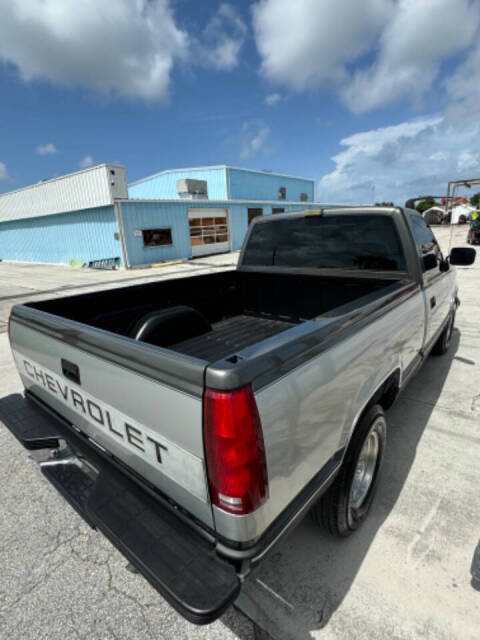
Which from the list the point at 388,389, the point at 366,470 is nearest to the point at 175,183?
the point at 388,389

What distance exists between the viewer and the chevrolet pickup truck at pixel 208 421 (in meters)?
1.21

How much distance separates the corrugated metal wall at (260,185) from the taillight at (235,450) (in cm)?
3122

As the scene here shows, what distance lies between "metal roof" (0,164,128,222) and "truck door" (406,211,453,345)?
51.6 ft

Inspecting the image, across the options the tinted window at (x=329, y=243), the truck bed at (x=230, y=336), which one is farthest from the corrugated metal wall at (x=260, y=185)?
the truck bed at (x=230, y=336)

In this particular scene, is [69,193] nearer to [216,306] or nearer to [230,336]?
[216,306]

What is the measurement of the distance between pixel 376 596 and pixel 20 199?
1142 inches

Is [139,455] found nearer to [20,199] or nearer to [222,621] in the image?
[222,621]

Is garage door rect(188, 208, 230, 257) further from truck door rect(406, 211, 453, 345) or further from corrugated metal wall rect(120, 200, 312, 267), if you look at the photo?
truck door rect(406, 211, 453, 345)

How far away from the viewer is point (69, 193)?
19.1 m

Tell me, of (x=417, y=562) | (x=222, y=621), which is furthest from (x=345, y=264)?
(x=222, y=621)

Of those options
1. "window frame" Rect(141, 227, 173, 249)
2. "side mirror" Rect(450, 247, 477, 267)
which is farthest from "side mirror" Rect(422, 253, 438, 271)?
"window frame" Rect(141, 227, 173, 249)

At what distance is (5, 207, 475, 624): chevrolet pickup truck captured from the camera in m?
1.21

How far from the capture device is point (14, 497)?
2.56 metres

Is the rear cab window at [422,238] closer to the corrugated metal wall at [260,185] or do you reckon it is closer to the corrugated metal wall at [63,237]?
the corrugated metal wall at [63,237]
